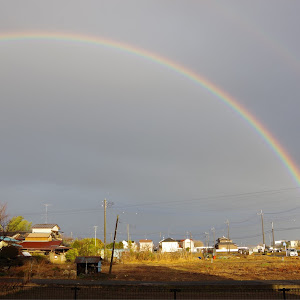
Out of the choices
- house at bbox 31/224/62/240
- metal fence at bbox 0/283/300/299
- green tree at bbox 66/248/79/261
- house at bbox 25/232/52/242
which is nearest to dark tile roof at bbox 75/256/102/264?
metal fence at bbox 0/283/300/299

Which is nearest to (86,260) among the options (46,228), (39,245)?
(39,245)

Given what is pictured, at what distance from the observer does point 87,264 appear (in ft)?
114

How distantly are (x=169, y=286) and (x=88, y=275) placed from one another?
43.9 feet

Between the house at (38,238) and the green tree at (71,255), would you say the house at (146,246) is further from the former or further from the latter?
the house at (38,238)

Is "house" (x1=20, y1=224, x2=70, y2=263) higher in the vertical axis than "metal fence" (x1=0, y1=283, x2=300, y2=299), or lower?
higher

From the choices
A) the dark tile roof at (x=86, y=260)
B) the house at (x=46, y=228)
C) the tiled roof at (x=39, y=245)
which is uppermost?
the house at (x=46, y=228)

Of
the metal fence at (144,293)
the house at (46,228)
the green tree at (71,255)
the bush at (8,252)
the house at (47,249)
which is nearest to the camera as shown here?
the metal fence at (144,293)

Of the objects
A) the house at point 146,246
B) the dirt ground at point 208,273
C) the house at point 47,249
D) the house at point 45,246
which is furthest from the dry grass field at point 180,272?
the house at point 146,246

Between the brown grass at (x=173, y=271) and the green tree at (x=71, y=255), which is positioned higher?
the green tree at (x=71, y=255)

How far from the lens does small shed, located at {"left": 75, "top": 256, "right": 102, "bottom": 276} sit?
33906mm

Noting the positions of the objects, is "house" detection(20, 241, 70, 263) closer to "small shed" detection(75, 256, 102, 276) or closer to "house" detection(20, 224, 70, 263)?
"house" detection(20, 224, 70, 263)

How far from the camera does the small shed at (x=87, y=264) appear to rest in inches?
1335

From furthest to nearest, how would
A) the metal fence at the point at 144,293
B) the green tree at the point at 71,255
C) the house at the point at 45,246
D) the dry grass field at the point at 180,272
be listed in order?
the house at the point at 45,246 → the green tree at the point at 71,255 → the dry grass field at the point at 180,272 → the metal fence at the point at 144,293

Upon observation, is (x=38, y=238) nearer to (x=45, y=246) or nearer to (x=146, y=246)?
(x=45, y=246)
